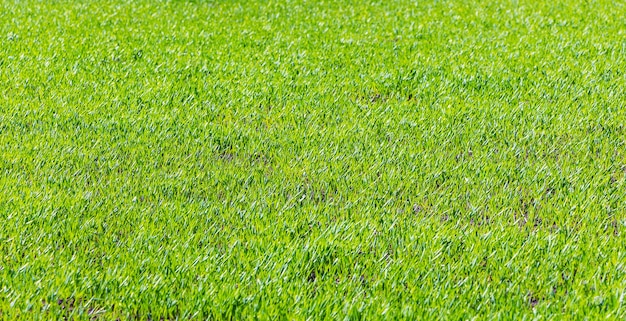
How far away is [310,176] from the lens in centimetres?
514

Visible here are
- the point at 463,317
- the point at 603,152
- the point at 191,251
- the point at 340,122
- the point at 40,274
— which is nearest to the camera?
the point at 463,317

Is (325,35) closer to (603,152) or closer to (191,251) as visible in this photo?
(603,152)

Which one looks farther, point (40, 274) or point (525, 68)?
point (525, 68)

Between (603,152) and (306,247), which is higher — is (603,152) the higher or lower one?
the lower one

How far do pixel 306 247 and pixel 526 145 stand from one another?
2198 mm

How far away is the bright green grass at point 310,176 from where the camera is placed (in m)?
3.72

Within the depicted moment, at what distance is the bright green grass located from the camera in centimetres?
372

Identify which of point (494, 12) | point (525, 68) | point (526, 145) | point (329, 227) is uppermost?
point (329, 227)

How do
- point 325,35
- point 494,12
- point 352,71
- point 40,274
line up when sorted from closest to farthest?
point 40,274, point 352,71, point 325,35, point 494,12

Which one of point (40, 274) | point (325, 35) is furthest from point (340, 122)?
point (325, 35)

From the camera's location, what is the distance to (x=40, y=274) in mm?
3816

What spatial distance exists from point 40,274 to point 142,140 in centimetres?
199

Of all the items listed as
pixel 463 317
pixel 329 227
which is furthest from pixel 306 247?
pixel 463 317

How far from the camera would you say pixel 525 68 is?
7.82 meters
